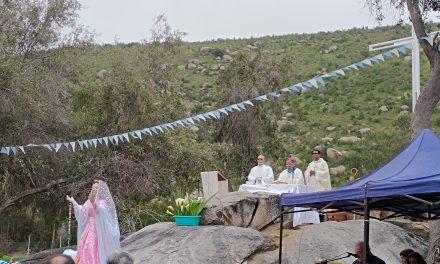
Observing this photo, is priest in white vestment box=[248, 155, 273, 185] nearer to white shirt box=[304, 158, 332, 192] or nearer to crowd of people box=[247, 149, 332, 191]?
crowd of people box=[247, 149, 332, 191]

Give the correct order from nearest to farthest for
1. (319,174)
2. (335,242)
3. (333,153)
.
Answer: (335,242), (319,174), (333,153)

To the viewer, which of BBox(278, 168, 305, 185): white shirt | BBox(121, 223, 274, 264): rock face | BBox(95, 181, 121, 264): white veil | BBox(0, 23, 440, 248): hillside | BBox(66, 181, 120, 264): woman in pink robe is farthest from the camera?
BBox(0, 23, 440, 248): hillside

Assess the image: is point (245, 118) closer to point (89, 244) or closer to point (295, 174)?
point (295, 174)

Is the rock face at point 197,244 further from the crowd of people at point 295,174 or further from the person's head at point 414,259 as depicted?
the person's head at point 414,259

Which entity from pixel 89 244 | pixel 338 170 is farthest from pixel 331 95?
pixel 89 244

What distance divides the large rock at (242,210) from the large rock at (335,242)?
322mm

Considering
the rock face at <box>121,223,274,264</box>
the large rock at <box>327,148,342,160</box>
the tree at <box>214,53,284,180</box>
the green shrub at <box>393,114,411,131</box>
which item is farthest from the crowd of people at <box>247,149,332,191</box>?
the large rock at <box>327,148,342,160</box>

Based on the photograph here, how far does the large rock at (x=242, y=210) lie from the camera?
49.2 ft

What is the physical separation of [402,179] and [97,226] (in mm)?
6297

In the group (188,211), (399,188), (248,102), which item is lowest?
(188,211)

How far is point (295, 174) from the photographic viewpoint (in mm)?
16359

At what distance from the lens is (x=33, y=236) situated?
25734 mm

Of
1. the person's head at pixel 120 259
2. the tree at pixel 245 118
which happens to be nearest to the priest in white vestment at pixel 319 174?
the tree at pixel 245 118

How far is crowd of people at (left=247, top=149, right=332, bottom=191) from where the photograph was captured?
53.5 feet
